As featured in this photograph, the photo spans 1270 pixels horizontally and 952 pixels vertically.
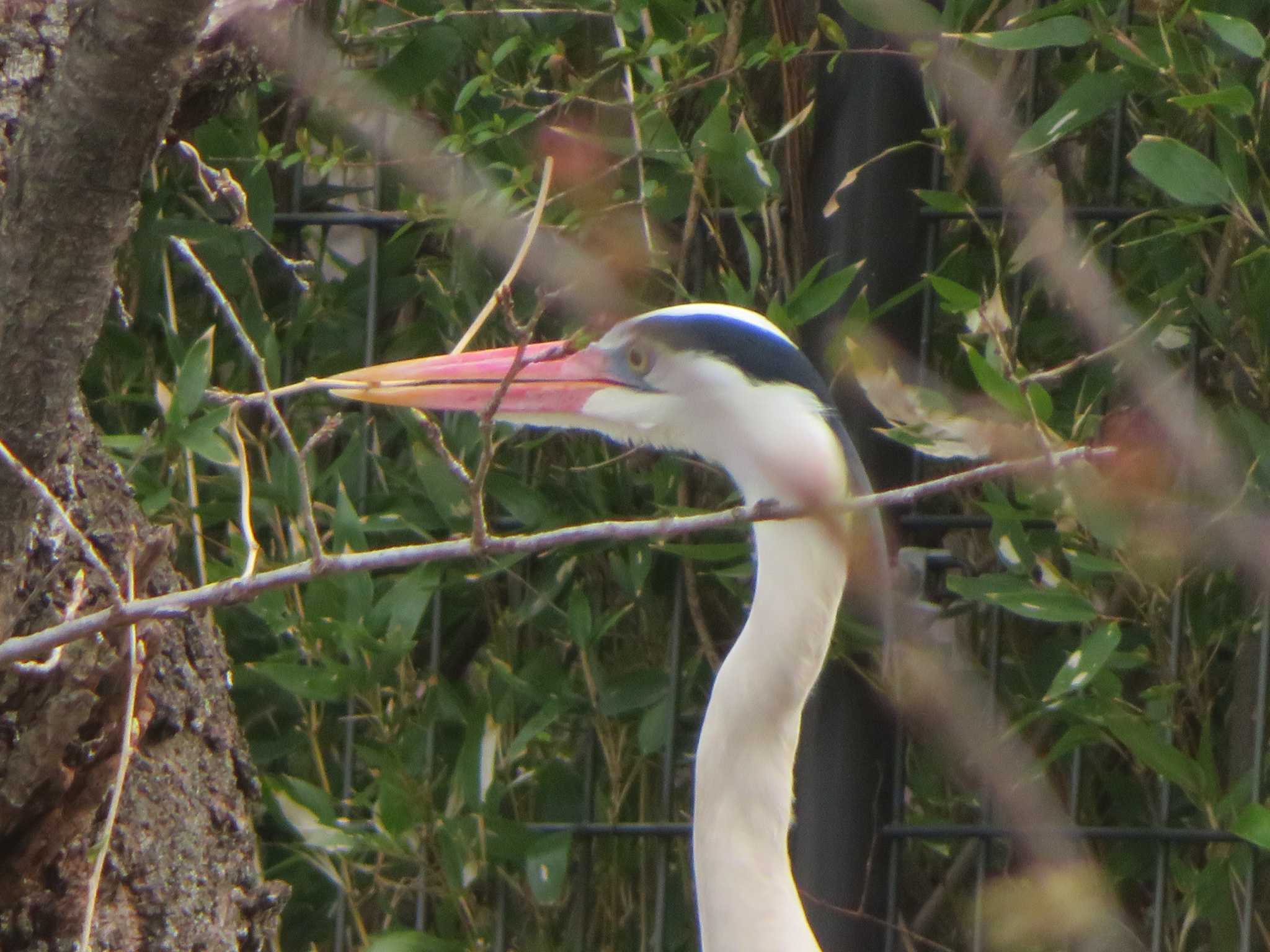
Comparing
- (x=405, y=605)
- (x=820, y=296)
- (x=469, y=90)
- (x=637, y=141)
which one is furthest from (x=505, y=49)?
(x=405, y=605)

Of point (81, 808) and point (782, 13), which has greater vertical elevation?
point (782, 13)

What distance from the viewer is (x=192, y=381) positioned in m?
1.90

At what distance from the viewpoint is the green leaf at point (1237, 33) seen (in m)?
1.58

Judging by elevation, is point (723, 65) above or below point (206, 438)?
above

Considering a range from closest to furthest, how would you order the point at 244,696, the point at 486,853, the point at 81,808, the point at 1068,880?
1. the point at 1068,880
2. the point at 81,808
3. the point at 486,853
4. the point at 244,696

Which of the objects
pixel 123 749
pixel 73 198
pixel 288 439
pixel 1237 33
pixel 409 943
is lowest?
pixel 409 943

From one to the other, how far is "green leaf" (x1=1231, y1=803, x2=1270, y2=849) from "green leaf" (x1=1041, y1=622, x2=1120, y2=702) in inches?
8.7

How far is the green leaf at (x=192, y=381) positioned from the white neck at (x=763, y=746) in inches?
27.5

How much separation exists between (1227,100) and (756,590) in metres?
0.65

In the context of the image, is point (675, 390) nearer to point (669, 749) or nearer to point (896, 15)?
point (896, 15)

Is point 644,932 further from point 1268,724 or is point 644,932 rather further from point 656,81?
point 656,81

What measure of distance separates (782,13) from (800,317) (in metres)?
0.36

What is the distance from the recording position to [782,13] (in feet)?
6.35

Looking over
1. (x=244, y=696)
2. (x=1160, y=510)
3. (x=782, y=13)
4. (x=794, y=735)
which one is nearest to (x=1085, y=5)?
(x=782, y=13)
